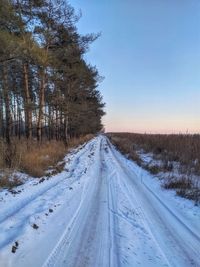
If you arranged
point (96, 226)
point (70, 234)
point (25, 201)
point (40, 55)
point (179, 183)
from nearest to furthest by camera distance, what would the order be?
point (70, 234), point (96, 226), point (25, 201), point (179, 183), point (40, 55)

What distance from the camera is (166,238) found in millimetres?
5090

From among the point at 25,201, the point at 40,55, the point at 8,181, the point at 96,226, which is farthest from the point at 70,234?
the point at 40,55

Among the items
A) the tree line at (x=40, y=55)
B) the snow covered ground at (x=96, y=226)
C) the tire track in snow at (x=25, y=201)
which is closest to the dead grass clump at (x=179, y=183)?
the snow covered ground at (x=96, y=226)

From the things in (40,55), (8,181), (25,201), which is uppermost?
(40,55)

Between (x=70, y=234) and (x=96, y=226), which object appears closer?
(x=70, y=234)

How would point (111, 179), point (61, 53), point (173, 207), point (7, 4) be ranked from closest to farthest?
point (173, 207), point (7, 4), point (111, 179), point (61, 53)

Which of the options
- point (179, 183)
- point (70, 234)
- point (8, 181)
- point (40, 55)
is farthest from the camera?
point (40, 55)

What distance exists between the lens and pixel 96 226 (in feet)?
18.0

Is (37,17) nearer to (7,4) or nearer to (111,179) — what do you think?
(7,4)

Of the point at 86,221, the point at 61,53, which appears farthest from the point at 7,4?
the point at 61,53

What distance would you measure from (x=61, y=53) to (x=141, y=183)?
12590 millimetres

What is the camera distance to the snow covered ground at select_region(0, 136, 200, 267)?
13.8 ft

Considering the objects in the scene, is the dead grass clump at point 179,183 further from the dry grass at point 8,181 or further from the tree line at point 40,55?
the tree line at point 40,55

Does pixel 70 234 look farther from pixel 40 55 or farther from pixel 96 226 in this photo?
pixel 40 55
